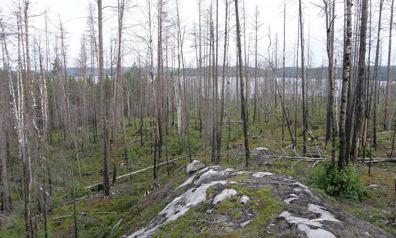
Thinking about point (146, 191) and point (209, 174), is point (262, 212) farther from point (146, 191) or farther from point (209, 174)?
point (146, 191)

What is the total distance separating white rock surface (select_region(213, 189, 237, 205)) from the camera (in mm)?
5076

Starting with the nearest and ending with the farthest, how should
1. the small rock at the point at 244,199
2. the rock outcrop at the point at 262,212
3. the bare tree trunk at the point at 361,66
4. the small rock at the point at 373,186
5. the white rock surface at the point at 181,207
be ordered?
the rock outcrop at the point at 262,212 → the small rock at the point at 244,199 → the white rock surface at the point at 181,207 → the bare tree trunk at the point at 361,66 → the small rock at the point at 373,186

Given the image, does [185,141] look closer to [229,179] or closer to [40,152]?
[40,152]

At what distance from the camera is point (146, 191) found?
11.6 m

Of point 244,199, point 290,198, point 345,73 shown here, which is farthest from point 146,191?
point 345,73

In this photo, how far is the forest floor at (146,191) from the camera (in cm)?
694

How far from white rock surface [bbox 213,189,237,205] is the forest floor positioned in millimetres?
1937

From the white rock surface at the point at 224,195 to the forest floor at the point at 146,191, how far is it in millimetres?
1937

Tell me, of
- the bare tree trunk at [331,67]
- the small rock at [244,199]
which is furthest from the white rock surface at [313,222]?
the bare tree trunk at [331,67]

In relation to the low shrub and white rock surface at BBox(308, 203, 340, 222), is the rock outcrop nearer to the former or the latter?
white rock surface at BBox(308, 203, 340, 222)

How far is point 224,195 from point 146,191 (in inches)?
278

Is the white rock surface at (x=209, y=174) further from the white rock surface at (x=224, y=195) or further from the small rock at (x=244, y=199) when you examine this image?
the small rock at (x=244, y=199)

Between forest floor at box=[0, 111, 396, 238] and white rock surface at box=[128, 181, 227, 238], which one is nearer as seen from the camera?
white rock surface at box=[128, 181, 227, 238]

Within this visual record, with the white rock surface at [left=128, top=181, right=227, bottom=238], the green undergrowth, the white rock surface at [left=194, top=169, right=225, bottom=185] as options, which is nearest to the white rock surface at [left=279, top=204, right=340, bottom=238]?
the green undergrowth
